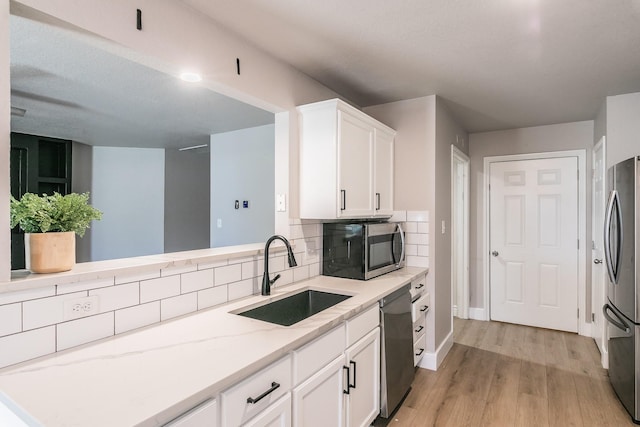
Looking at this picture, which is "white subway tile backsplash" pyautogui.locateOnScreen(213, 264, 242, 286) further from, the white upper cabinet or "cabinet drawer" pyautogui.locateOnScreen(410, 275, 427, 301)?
"cabinet drawer" pyautogui.locateOnScreen(410, 275, 427, 301)

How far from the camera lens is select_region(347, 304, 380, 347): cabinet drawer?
1.78m

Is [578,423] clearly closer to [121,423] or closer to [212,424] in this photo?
[212,424]

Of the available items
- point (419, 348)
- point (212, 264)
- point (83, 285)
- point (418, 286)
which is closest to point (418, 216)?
point (418, 286)

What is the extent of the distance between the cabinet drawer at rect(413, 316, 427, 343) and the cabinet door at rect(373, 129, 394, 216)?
35.5 inches

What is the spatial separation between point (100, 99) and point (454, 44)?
9.42 feet

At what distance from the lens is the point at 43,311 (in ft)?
3.90

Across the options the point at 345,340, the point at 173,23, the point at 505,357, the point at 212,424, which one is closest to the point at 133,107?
the point at 173,23

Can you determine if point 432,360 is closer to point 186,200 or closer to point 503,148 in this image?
point 503,148

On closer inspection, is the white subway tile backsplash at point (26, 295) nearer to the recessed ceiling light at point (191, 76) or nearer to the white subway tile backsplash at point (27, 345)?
the white subway tile backsplash at point (27, 345)

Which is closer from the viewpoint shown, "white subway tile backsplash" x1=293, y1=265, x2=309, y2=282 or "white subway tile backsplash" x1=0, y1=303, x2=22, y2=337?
"white subway tile backsplash" x1=0, y1=303, x2=22, y2=337

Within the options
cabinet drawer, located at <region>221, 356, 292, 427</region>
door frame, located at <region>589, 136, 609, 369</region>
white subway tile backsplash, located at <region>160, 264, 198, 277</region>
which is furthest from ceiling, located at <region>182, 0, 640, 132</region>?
cabinet drawer, located at <region>221, 356, 292, 427</region>

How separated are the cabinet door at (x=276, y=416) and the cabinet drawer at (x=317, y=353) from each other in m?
0.09

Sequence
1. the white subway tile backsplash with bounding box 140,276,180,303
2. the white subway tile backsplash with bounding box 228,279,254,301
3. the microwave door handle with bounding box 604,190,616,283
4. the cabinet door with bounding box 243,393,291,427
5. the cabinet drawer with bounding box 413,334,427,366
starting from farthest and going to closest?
the cabinet drawer with bounding box 413,334,427,366 < the microwave door handle with bounding box 604,190,616,283 < the white subway tile backsplash with bounding box 228,279,254,301 < the white subway tile backsplash with bounding box 140,276,180,303 < the cabinet door with bounding box 243,393,291,427

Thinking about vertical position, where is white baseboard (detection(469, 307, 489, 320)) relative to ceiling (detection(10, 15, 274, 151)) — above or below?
below
